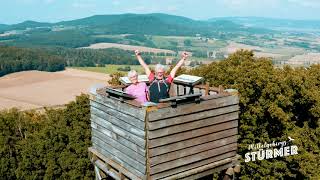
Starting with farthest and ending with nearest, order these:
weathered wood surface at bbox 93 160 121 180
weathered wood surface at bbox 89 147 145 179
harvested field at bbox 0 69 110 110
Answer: harvested field at bbox 0 69 110 110
weathered wood surface at bbox 93 160 121 180
weathered wood surface at bbox 89 147 145 179

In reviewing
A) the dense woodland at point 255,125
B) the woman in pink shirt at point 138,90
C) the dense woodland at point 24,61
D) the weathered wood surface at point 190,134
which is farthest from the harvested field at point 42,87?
the weathered wood surface at point 190,134

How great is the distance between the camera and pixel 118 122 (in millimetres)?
10453

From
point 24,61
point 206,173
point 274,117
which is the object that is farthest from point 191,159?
point 24,61

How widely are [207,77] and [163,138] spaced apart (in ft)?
55.1

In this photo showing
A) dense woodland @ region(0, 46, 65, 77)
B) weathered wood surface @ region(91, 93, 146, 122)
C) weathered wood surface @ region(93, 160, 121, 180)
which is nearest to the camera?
weathered wood surface @ region(91, 93, 146, 122)

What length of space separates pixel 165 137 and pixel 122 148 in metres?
1.25

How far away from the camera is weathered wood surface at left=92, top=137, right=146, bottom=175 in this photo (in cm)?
998

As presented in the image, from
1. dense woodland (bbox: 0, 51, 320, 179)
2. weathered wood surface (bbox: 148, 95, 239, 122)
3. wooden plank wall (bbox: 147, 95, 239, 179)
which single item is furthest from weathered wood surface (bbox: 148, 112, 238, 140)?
dense woodland (bbox: 0, 51, 320, 179)

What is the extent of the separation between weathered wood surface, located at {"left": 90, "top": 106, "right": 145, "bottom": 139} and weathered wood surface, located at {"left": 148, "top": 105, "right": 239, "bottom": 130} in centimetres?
32

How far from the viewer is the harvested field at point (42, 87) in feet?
267

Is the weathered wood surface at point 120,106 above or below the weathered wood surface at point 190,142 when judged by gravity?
above

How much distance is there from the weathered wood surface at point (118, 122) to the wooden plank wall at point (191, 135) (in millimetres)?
288

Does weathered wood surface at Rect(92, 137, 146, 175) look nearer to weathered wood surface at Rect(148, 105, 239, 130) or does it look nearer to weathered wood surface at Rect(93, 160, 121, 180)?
weathered wood surface at Rect(93, 160, 121, 180)

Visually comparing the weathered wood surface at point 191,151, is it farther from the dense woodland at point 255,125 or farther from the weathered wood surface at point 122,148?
the dense woodland at point 255,125
